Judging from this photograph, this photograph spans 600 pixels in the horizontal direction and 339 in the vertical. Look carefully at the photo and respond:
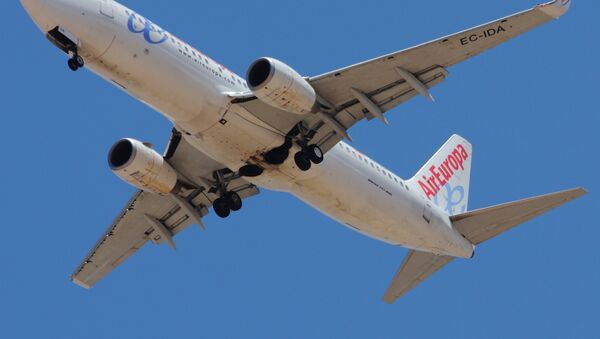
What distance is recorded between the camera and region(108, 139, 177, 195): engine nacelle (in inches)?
1663

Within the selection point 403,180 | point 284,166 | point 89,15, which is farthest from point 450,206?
point 89,15

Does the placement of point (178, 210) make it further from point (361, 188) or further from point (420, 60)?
point (420, 60)

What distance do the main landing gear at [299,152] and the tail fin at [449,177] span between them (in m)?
6.58

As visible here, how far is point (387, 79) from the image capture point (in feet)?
131

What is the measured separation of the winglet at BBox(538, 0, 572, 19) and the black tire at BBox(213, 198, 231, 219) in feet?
45.2

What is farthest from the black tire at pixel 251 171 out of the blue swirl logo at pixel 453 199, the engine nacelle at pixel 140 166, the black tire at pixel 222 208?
the blue swirl logo at pixel 453 199

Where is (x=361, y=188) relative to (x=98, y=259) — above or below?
above

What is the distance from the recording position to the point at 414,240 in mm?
45188

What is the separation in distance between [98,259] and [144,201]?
3.45 meters

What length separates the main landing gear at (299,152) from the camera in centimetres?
4084

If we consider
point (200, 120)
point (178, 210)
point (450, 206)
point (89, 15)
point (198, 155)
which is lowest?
point (450, 206)

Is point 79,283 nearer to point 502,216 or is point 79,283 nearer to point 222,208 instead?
point 222,208

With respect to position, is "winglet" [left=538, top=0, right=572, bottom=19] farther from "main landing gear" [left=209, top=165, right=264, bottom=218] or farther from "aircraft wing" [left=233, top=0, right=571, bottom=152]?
"main landing gear" [left=209, top=165, right=264, bottom=218]

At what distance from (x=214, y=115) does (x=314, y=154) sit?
370cm
